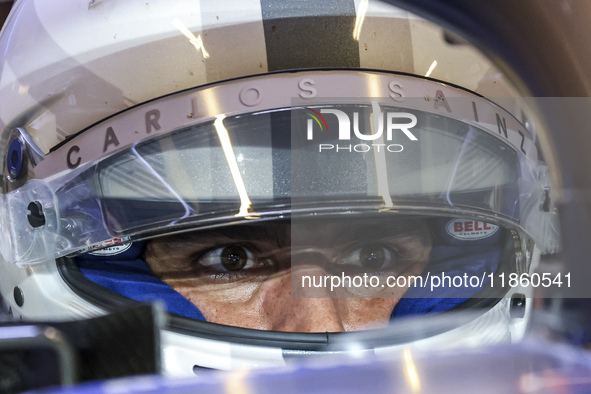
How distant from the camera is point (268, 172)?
24.1 inches

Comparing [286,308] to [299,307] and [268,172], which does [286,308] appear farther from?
[268,172]

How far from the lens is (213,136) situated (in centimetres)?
61

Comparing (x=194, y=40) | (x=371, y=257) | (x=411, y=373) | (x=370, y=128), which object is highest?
(x=194, y=40)

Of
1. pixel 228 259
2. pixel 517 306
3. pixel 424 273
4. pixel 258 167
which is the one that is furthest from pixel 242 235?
pixel 517 306

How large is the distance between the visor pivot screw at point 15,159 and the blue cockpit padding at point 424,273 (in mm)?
150

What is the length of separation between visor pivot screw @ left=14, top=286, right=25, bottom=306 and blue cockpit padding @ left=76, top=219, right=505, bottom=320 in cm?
9

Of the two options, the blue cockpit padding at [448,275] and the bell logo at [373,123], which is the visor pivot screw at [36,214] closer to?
the bell logo at [373,123]

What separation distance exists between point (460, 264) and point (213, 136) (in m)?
0.46

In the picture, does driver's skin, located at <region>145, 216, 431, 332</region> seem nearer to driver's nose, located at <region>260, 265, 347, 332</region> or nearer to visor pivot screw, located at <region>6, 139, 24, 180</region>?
driver's nose, located at <region>260, 265, 347, 332</region>

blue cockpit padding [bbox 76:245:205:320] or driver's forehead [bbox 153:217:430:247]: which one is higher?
driver's forehead [bbox 153:217:430:247]

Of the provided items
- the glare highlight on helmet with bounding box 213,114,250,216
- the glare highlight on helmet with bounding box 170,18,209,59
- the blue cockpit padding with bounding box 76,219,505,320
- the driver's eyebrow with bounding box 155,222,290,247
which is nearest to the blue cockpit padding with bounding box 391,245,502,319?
the blue cockpit padding with bounding box 76,219,505,320

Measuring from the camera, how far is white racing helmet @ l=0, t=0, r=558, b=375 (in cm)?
61

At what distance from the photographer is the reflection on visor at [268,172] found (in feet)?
→ 2.00

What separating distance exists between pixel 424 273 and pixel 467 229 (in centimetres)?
10
